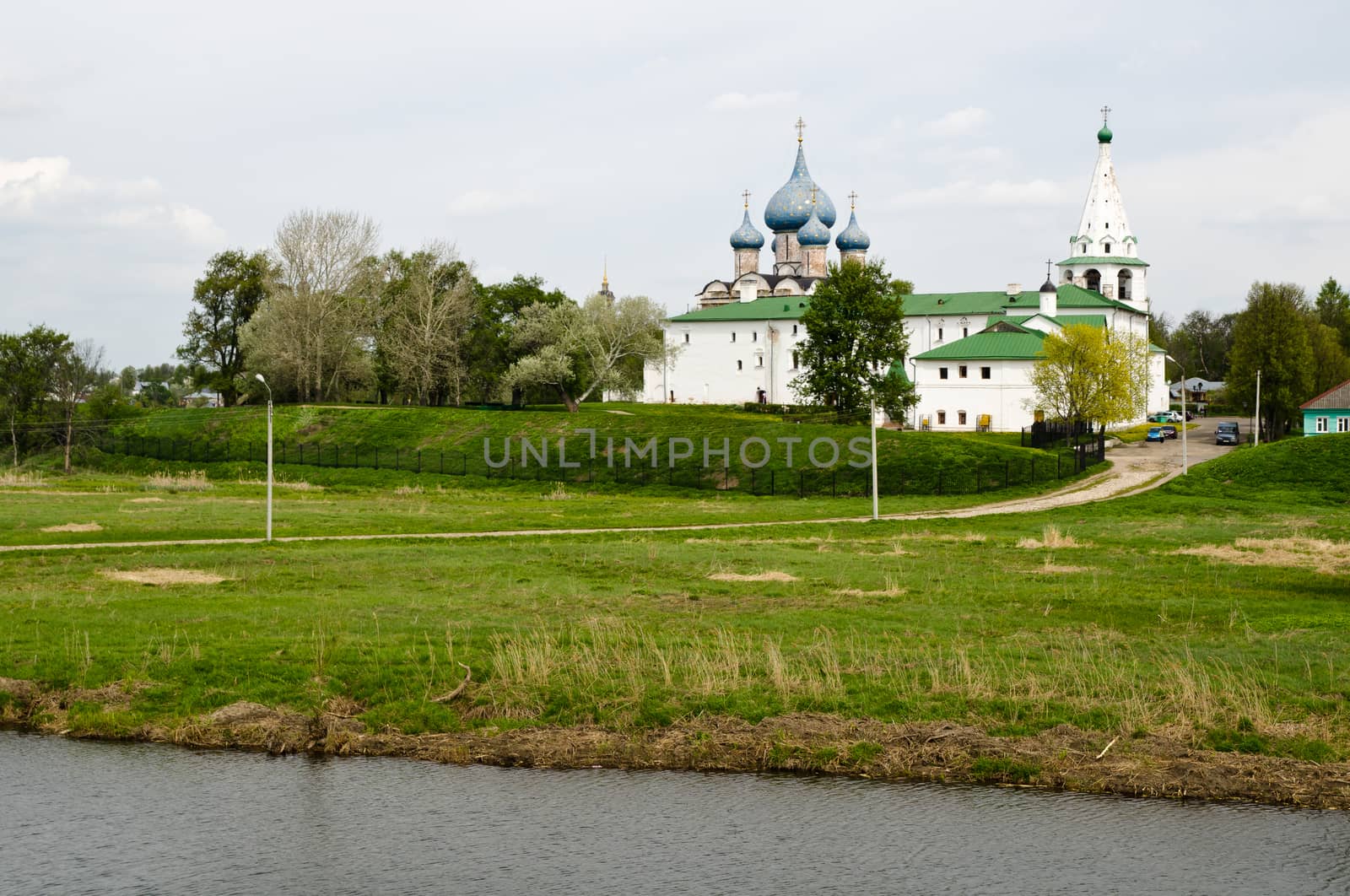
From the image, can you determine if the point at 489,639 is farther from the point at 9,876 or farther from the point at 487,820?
the point at 9,876

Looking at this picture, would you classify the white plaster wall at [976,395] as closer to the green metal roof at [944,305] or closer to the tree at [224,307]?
the green metal roof at [944,305]

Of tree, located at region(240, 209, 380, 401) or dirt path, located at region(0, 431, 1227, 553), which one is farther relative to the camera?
tree, located at region(240, 209, 380, 401)

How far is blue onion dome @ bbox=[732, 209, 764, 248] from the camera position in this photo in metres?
132

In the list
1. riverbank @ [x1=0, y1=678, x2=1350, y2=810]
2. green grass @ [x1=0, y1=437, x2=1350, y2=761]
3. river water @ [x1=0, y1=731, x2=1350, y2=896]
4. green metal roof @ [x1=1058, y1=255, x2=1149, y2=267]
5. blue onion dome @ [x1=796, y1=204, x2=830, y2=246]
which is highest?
blue onion dome @ [x1=796, y1=204, x2=830, y2=246]

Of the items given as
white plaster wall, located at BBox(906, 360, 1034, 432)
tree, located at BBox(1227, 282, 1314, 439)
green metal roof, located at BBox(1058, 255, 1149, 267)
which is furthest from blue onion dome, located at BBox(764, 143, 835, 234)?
tree, located at BBox(1227, 282, 1314, 439)

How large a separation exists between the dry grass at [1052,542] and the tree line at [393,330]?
50080mm

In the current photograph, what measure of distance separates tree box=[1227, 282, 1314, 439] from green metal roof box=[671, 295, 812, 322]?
3754 centimetres

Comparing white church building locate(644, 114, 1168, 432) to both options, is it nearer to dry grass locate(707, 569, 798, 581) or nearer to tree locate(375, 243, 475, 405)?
tree locate(375, 243, 475, 405)

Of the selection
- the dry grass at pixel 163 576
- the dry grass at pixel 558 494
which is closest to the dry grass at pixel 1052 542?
the dry grass at pixel 163 576

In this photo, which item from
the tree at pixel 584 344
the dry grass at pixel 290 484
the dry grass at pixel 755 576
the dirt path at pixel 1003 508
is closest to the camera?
the dry grass at pixel 755 576

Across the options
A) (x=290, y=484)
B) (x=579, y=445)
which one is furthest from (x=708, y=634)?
(x=579, y=445)

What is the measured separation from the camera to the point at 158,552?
113 ft

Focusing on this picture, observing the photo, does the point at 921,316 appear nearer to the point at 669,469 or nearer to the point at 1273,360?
the point at 1273,360

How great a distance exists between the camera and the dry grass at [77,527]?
38862 mm
